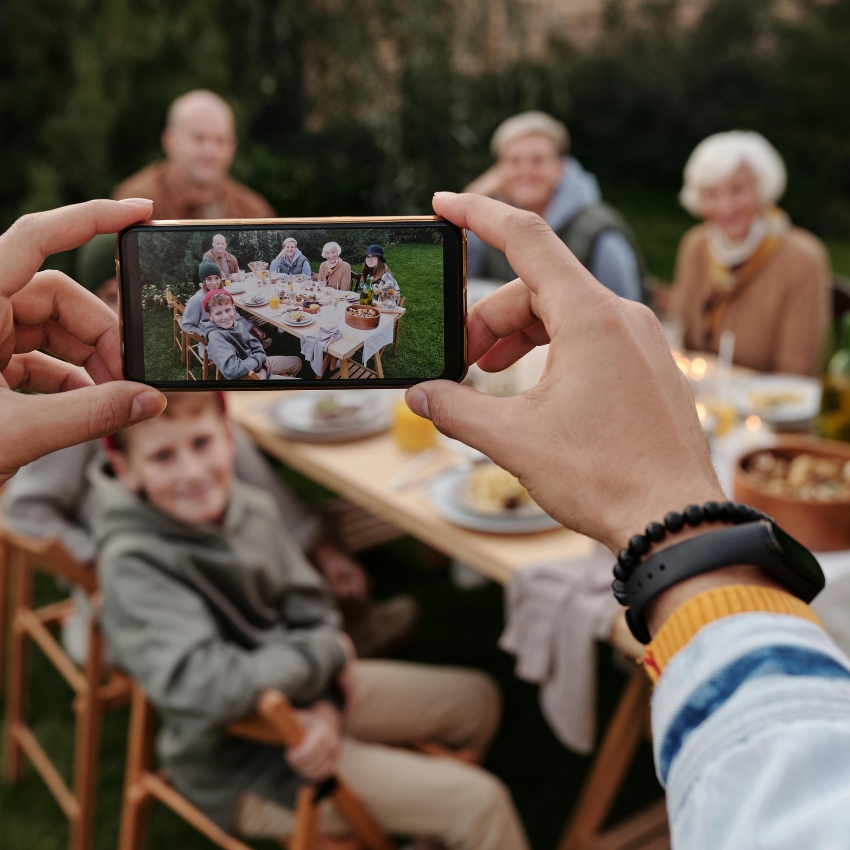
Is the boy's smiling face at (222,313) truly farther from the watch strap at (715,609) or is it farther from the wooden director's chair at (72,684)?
the wooden director's chair at (72,684)

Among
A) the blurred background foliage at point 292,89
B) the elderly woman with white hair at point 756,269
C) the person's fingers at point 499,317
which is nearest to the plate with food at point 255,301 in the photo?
the person's fingers at point 499,317

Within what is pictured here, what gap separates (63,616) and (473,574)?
1418 millimetres

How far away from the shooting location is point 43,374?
0.92 meters

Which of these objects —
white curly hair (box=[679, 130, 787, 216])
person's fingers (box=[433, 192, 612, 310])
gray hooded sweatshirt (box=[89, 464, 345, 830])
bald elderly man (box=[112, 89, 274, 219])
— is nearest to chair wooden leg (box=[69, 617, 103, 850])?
gray hooded sweatshirt (box=[89, 464, 345, 830])

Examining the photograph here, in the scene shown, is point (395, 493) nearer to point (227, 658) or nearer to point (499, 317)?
point (227, 658)

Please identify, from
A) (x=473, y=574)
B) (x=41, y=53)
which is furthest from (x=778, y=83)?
(x=473, y=574)

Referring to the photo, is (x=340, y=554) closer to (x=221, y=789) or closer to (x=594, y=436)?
(x=221, y=789)

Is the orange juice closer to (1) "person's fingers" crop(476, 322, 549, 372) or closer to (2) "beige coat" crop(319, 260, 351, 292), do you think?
(1) "person's fingers" crop(476, 322, 549, 372)

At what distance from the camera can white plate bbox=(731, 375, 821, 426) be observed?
2.28 metres

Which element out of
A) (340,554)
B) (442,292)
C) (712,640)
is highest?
(442,292)

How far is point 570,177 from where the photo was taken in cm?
355

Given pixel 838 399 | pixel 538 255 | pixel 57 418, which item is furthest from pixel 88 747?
pixel 838 399

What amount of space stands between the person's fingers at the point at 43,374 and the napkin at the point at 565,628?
97cm

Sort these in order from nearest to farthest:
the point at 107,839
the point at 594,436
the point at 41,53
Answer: the point at 594,436, the point at 107,839, the point at 41,53
